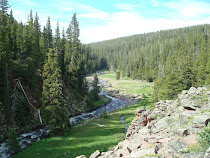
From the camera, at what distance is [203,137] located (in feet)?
26.5

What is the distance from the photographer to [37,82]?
44.4 m

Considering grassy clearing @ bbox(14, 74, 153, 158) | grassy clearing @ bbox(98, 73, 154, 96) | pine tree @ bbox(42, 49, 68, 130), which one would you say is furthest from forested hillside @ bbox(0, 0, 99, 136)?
grassy clearing @ bbox(98, 73, 154, 96)

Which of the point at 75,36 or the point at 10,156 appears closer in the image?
the point at 10,156

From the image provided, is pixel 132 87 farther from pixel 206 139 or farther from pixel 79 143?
pixel 206 139

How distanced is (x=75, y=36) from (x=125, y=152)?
48005 mm

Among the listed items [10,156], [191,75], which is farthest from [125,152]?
[191,75]

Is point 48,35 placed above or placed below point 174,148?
above

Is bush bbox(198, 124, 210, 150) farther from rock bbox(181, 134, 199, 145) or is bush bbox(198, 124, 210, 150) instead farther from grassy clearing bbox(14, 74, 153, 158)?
grassy clearing bbox(14, 74, 153, 158)

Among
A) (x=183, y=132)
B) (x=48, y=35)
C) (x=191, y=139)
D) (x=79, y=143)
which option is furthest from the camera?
(x=48, y=35)

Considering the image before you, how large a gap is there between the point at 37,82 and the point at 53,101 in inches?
774

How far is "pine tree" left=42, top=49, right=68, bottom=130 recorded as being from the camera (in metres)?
27.6

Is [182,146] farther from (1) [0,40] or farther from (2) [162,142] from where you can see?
(1) [0,40]

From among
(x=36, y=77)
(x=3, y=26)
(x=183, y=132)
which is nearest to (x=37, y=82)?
(x=36, y=77)

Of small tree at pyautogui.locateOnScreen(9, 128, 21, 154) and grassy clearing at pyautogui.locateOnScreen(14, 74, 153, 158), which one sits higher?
small tree at pyautogui.locateOnScreen(9, 128, 21, 154)
